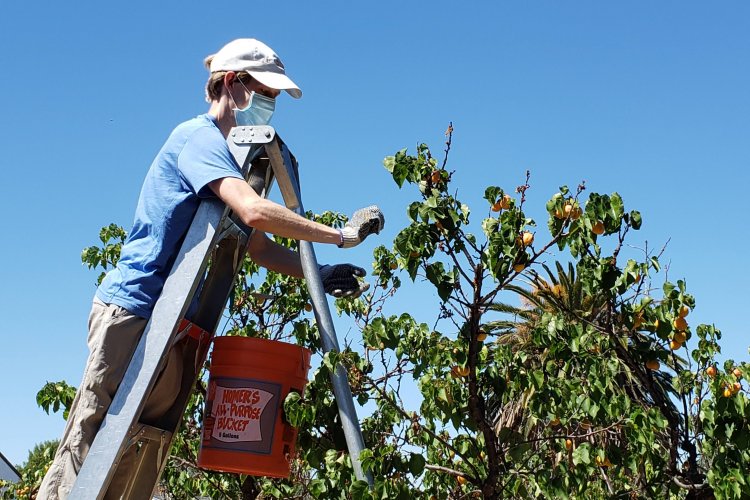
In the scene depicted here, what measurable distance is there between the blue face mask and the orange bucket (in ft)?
2.42

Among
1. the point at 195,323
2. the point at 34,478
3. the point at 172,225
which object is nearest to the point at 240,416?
the point at 195,323

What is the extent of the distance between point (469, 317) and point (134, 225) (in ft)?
4.52

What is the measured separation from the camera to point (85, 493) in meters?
2.37

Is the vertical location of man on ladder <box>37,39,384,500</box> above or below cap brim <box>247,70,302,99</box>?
below

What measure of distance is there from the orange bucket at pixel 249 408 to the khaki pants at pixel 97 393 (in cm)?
34

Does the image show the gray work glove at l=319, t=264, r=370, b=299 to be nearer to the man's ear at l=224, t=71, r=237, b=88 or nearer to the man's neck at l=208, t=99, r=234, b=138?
the man's neck at l=208, t=99, r=234, b=138

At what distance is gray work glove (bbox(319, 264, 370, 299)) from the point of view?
3178 mm

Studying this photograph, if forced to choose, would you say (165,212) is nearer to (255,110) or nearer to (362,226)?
(255,110)

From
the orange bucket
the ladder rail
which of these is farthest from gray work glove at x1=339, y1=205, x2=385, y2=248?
the orange bucket

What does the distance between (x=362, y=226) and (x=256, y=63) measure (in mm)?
696

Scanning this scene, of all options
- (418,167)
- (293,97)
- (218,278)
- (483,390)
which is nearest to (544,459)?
(483,390)

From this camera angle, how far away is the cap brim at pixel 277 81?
288 centimetres

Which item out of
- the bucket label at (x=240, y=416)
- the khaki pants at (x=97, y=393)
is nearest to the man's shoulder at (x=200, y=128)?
the khaki pants at (x=97, y=393)

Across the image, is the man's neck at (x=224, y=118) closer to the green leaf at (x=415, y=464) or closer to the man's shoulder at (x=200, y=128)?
the man's shoulder at (x=200, y=128)
